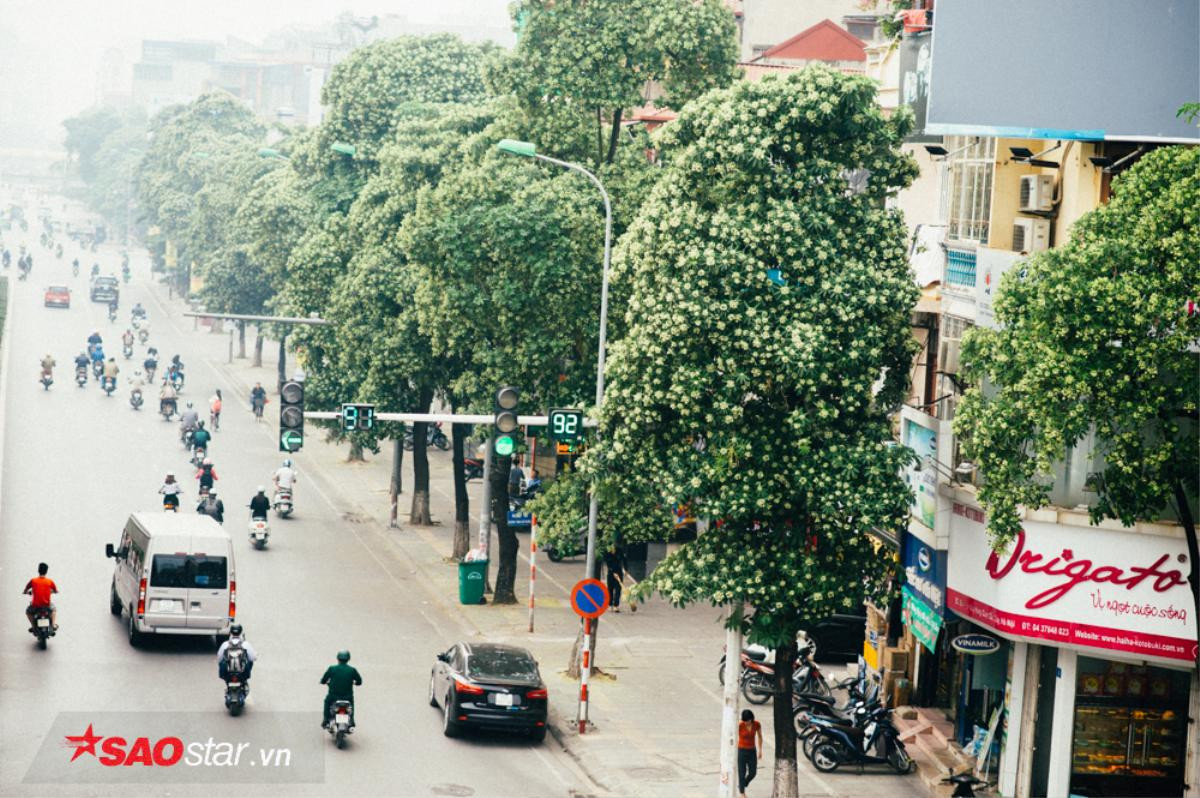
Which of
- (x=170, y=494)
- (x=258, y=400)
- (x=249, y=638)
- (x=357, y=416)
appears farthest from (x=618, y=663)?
(x=258, y=400)

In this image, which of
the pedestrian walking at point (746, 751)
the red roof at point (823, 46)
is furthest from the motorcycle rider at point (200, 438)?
the pedestrian walking at point (746, 751)

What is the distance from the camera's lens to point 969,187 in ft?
92.5

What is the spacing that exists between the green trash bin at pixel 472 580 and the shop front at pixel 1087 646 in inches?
563

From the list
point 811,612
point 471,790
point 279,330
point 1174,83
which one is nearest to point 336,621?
point 471,790

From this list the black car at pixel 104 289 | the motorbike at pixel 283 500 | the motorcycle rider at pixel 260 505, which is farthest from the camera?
the black car at pixel 104 289

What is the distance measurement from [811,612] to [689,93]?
13.5m

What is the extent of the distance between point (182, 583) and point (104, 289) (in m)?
84.5

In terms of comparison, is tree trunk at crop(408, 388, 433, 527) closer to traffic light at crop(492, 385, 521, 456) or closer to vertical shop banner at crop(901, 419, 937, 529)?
traffic light at crop(492, 385, 521, 456)

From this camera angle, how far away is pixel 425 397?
1774 inches

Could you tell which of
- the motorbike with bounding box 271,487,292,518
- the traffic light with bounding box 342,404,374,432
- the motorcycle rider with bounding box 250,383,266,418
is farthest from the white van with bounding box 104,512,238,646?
the motorcycle rider with bounding box 250,383,266,418

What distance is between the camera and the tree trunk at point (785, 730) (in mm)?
24531

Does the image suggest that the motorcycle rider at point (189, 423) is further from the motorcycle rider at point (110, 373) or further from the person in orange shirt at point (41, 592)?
the person in orange shirt at point (41, 592)

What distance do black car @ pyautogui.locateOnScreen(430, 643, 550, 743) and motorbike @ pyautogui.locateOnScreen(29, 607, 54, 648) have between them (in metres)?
7.43

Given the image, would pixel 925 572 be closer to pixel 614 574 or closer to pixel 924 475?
pixel 924 475
